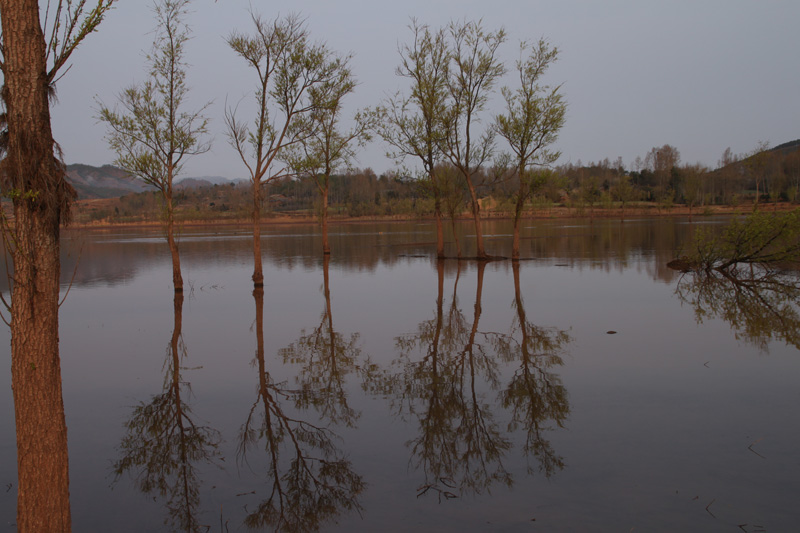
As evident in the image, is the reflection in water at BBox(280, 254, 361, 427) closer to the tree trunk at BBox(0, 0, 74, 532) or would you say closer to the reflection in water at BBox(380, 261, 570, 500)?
the reflection in water at BBox(380, 261, 570, 500)

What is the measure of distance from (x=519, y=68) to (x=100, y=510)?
90.2 ft

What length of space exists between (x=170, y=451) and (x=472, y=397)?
158 inches

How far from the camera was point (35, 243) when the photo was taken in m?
4.07

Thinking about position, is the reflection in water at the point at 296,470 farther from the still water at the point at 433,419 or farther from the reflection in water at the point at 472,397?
the reflection in water at the point at 472,397

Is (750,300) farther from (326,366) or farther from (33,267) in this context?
(33,267)

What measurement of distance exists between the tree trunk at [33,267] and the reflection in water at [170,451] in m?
1.19

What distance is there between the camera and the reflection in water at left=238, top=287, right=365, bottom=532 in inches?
198

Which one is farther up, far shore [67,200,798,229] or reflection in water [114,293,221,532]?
far shore [67,200,798,229]

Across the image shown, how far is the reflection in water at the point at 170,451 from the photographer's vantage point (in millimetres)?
5406

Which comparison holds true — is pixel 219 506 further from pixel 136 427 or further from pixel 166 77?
pixel 166 77

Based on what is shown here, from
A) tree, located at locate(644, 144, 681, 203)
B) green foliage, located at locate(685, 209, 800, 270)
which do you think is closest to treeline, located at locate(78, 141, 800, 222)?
tree, located at locate(644, 144, 681, 203)

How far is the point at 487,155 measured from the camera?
30.3 metres

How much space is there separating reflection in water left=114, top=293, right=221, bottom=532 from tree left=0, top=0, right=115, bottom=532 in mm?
1192

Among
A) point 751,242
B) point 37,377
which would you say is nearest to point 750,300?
point 751,242
